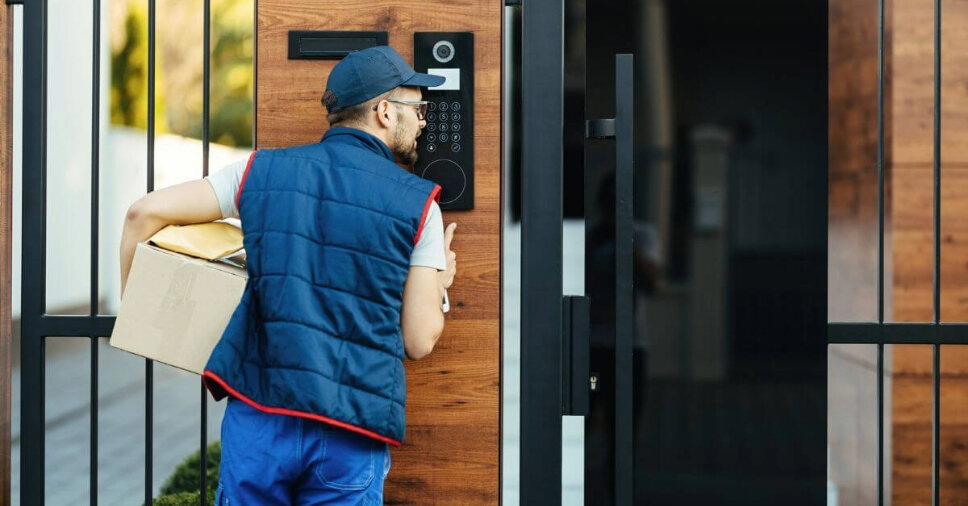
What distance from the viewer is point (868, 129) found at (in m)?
2.50

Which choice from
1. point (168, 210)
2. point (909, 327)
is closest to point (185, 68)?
point (168, 210)

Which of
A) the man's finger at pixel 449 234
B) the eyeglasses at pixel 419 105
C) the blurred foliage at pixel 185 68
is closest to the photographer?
the eyeglasses at pixel 419 105

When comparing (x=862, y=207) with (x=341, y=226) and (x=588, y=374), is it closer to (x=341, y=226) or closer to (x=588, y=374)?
(x=588, y=374)

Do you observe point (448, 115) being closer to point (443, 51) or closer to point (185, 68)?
point (443, 51)

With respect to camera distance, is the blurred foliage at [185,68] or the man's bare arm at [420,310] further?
the blurred foliage at [185,68]

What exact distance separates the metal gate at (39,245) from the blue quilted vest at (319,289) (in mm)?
593

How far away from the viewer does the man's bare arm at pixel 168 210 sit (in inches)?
66.8

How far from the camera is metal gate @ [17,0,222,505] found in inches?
84.2

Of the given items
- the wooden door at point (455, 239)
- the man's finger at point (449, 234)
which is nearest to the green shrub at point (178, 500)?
the wooden door at point (455, 239)

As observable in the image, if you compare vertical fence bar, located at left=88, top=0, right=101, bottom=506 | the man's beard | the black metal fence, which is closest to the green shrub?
vertical fence bar, located at left=88, top=0, right=101, bottom=506

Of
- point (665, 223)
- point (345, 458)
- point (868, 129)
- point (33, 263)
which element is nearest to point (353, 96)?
point (345, 458)

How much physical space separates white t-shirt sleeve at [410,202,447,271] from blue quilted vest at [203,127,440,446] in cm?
3

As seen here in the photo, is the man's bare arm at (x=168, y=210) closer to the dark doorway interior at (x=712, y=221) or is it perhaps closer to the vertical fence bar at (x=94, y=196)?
the vertical fence bar at (x=94, y=196)

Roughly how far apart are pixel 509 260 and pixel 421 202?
1927 mm
